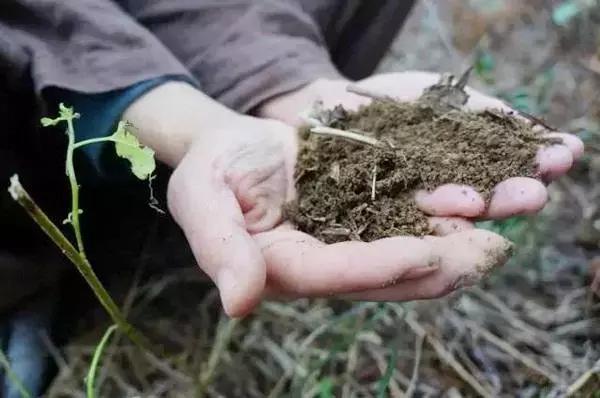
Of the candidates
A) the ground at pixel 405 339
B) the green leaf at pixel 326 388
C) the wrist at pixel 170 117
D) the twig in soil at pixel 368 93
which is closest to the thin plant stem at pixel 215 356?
the ground at pixel 405 339

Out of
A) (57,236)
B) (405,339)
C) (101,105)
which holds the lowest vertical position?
(405,339)

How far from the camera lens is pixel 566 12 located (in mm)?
1888

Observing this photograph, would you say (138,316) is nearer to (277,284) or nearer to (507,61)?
(277,284)

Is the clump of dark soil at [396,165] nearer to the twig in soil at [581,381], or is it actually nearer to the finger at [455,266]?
the finger at [455,266]

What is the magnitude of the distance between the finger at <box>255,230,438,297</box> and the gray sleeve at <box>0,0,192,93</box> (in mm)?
392

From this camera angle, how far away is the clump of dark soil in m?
0.99

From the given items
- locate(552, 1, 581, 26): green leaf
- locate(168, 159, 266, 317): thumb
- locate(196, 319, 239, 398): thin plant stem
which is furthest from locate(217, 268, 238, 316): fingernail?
locate(552, 1, 581, 26): green leaf

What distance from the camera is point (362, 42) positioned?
150cm

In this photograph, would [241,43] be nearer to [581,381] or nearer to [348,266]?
[348,266]

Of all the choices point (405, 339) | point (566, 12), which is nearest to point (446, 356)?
point (405, 339)

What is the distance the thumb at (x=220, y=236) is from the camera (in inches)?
31.2

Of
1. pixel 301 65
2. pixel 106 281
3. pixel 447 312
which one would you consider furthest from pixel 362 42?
pixel 106 281

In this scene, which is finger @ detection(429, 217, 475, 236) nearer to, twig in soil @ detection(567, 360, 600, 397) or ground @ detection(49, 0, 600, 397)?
ground @ detection(49, 0, 600, 397)

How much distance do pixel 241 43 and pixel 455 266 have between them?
1.96ft
